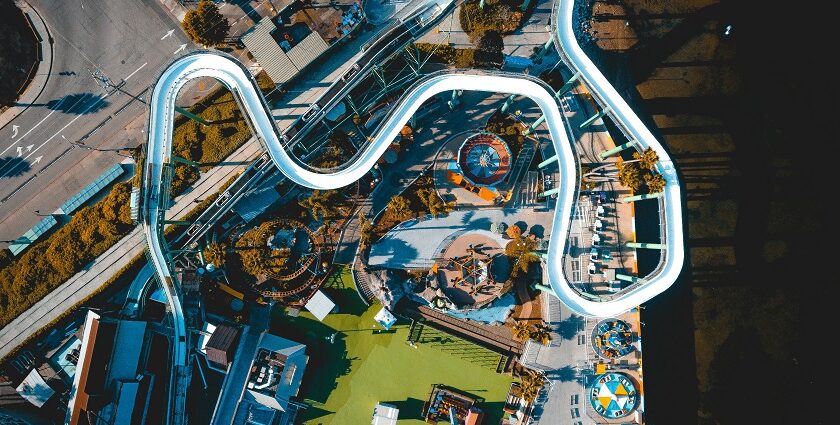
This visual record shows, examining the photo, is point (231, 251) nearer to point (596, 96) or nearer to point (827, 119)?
point (596, 96)

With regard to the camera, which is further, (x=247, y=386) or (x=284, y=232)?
(x=284, y=232)

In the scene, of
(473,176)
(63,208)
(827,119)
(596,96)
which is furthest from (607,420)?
(63,208)

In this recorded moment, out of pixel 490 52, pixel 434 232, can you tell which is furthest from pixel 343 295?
pixel 490 52

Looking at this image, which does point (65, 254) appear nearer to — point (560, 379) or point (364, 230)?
point (364, 230)

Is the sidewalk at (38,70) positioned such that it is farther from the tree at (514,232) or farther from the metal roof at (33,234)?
the tree at (514,232)

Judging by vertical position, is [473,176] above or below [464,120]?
below
